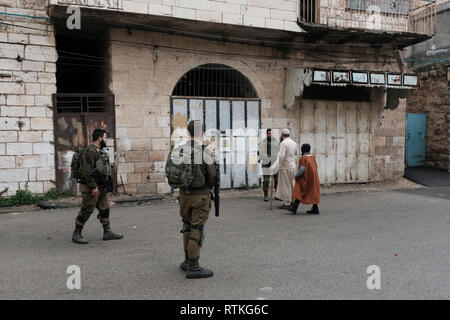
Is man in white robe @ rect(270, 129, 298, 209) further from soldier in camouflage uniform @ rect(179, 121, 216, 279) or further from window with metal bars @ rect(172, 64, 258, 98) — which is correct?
soldier in camouflage uniform @ rect(179, 121, 216, 279)

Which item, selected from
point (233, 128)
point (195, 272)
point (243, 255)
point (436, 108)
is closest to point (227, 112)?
point (233, 128)

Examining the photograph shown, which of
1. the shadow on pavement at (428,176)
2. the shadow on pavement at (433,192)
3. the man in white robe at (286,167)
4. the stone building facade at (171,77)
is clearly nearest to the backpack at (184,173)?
the man in white robe at (286,167)

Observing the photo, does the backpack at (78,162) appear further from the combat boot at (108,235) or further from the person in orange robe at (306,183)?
the person in orange robe at (306,183)

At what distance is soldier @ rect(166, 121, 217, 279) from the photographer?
14.1ft

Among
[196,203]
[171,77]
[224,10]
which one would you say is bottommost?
[196,203]

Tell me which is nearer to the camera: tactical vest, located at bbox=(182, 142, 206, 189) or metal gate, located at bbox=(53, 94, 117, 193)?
tactical vest, located at bbox=(182, 142, 206, 189)

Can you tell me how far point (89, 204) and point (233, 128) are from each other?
6.05m

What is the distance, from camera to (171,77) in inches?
403

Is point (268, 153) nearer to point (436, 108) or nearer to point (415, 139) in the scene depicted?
point (415, 139)

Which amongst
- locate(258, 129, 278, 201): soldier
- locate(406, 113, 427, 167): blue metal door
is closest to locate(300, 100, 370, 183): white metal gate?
locate(258, 129, 278, 201): soldier

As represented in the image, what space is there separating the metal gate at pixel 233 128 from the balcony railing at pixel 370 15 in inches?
119

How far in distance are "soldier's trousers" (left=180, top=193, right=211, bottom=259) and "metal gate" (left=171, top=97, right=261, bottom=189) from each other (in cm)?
626
